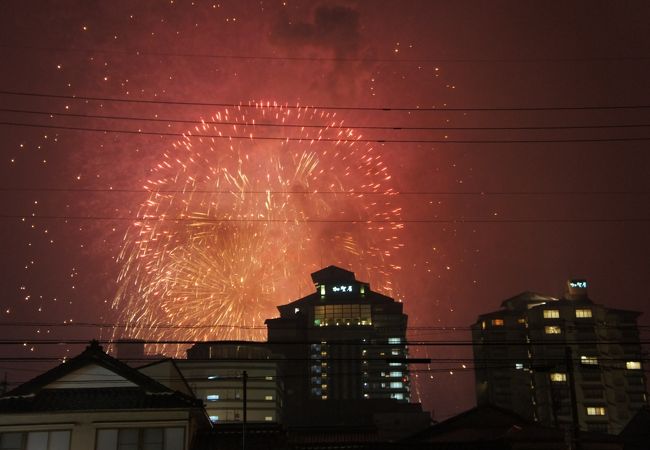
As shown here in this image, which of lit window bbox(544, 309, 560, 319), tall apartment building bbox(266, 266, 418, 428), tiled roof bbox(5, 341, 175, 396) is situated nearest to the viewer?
tiled roof bbox(5, 341, 175, 396)

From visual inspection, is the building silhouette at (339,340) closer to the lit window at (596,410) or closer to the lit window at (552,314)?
the lit window at (552,314)

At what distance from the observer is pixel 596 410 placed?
107 metres

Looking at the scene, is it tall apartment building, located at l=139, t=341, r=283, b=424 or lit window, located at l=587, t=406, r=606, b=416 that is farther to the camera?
lit window, located at l=587, t=406, r=606, b=416

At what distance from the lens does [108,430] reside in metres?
28.2

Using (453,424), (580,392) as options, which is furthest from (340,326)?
(453,424)

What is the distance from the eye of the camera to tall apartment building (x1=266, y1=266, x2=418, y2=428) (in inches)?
5128

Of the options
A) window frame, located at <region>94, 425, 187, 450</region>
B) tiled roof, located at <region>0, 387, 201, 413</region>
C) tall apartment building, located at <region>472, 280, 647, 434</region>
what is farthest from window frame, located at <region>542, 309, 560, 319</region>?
window frame, located at <region>94, 425, 187, 450</region>

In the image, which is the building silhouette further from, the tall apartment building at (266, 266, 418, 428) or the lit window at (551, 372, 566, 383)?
the lit window at (551, 372, 566, 383)

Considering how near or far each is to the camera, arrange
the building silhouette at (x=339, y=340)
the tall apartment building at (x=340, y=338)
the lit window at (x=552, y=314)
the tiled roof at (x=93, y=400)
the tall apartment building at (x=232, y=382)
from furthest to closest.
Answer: the tall apartment building at (x=340, y=338), the building silhouette at (x=339, y=340), the lit window at (x=552, y=314), the tall apartment building at (x=232, y=382), the tiled roof at (x=93, y=400)

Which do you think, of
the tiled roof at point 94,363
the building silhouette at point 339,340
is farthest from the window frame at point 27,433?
the building silhouette at point 339,340

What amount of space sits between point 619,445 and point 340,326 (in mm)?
94437

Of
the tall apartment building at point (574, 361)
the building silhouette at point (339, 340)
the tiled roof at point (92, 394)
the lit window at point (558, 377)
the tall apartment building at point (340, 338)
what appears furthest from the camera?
the tall apartment building at point (340, 338)

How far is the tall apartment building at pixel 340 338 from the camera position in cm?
13025

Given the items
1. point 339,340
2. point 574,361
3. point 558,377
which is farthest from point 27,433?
point 339,340
